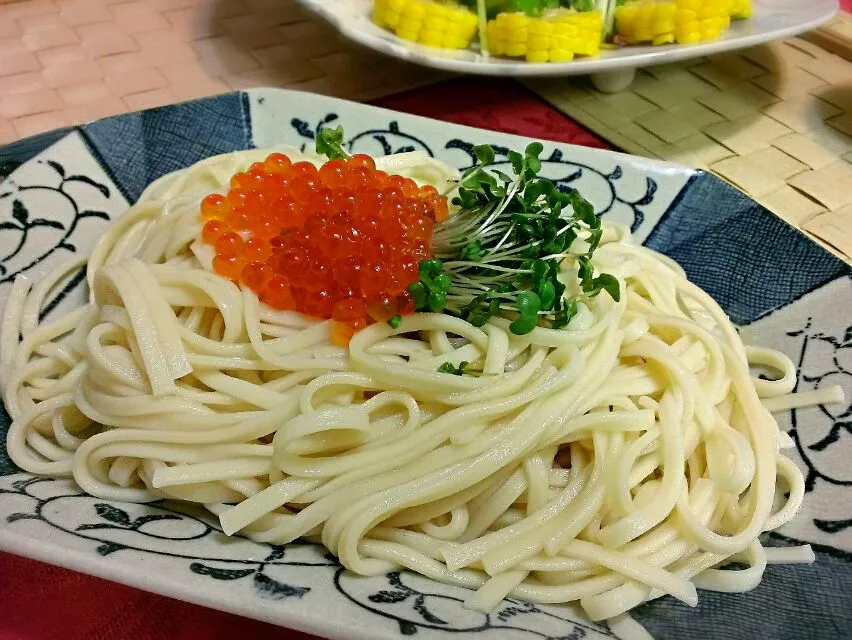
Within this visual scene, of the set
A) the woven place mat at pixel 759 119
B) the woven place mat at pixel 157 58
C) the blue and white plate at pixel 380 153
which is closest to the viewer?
the blue and white plate at pixel 380 153

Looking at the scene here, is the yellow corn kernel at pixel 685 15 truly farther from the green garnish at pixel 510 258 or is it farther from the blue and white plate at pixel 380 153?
the green garnish at pixel 510 258

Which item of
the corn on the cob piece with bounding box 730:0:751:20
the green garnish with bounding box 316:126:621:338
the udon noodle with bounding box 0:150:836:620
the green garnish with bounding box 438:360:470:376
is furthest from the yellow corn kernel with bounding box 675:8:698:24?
the green garnish with bounding box 438:360:470:376

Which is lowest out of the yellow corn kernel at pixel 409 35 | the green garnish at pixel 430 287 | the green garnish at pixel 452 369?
the green garnish at pixel 452 369

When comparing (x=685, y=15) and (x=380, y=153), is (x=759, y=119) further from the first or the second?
(x=380, y=153)

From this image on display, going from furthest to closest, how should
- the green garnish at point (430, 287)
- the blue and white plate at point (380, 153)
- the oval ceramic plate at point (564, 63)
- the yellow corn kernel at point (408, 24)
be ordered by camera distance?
the yellow corn kernel at point (408, 24), the oval ceramic plate at point (564, 63), the green garnish at point (430, 287), the blue and white plate at point (380, 153)

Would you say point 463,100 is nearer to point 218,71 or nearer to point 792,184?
point 218,71

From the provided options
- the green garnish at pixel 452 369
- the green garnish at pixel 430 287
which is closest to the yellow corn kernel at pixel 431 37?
the green garnish at pixel 430 287

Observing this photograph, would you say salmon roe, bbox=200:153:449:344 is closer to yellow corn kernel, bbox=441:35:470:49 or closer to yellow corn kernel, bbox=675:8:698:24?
yellow corn kernel, bbox=441:35:470:49
